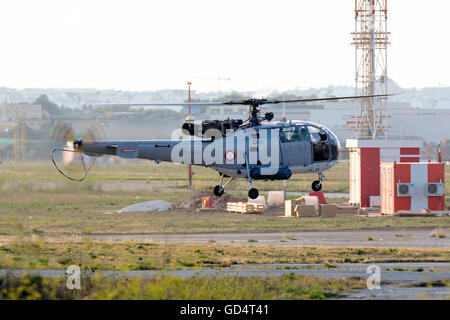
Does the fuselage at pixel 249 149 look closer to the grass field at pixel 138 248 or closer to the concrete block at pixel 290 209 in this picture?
the grass field at pixel 138 248

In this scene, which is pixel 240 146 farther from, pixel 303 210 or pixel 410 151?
pixel 410 151

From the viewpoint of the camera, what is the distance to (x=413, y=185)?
61594mm

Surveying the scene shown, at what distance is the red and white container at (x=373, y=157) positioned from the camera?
67.2 meters

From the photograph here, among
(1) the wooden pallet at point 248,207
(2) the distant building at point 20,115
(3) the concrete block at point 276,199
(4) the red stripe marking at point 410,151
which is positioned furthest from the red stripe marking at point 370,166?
(2) the distant building at point 20,115

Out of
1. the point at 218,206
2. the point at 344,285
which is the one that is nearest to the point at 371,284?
the point at 344,285

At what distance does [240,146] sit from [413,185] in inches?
1101

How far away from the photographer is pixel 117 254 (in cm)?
4019

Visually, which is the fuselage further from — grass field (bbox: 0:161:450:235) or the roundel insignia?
grass field (bbox: 0:161:450:235)

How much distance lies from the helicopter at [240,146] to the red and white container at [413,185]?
2540cm

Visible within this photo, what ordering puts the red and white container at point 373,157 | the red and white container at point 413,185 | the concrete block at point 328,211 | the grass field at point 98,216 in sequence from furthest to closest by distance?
the red and white container at point 373,157
the concrete block at point 328,211
the red and white container at point 413,185
the grass field at point 98,216

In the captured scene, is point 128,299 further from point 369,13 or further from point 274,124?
point 369,13

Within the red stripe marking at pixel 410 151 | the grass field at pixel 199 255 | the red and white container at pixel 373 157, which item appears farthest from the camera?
the red stripe marking at pixel 410 151

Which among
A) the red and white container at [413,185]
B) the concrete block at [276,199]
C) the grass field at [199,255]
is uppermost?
the red and white container at [413,185]

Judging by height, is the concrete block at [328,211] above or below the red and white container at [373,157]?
below
